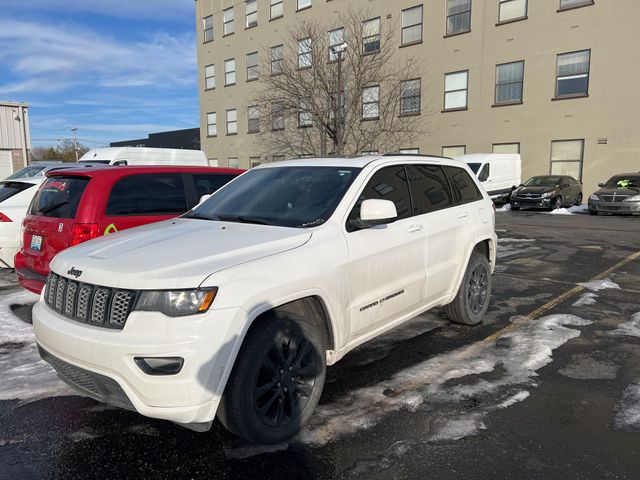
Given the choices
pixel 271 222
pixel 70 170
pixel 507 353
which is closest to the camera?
pixel 271 222

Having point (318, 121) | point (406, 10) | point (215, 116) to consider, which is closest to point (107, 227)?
point (318, 121)

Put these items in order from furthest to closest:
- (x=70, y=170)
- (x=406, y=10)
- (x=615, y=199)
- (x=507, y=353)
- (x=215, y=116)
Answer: (x=215, y=116) < (x=406, y=10) < (x=615, y=199) < (x=70, y=170) < (x=507, y=353)

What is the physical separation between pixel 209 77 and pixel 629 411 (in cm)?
3815

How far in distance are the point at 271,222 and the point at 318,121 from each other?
23272 mm

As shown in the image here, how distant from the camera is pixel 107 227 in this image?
513 cm

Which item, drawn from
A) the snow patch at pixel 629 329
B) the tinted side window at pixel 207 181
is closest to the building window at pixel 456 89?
the tinted side window at pixel 207 181

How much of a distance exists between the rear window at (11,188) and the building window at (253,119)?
2606cm

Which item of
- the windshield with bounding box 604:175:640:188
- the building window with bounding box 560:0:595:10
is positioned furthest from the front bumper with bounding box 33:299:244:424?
the building window with bounding box 560:0:595:10

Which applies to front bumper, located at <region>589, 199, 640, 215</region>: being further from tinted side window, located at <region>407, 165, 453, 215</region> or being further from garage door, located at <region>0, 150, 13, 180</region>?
garage door, located at <region>0, 150, 13, 180</region>

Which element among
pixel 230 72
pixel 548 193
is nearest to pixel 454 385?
pixel 548 193

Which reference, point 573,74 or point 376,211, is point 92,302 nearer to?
point 376,211

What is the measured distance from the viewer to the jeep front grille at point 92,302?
109 inches

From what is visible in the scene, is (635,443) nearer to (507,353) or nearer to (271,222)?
(507,353)

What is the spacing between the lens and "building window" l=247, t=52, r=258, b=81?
110 ft
